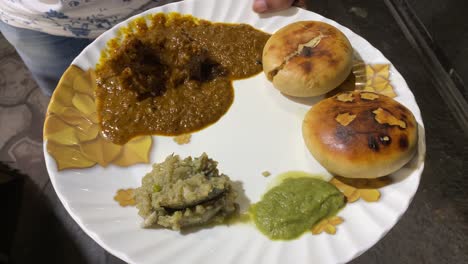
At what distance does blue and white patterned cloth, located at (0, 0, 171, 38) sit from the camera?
5.49ft

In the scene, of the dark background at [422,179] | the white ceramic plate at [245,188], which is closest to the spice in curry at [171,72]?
the white ceramic plate at [245,188]

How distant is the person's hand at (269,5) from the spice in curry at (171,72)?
0.35 feet

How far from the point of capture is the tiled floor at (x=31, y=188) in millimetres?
2211

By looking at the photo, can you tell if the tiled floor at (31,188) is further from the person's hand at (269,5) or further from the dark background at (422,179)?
the person's hand at (269,5)

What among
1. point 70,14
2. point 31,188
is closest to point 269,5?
point 70,14

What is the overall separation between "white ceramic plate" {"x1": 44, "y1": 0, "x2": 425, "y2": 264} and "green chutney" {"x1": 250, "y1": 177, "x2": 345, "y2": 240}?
3cm

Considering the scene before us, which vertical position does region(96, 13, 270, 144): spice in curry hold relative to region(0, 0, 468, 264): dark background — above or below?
above

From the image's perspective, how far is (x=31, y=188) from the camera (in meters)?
2.50

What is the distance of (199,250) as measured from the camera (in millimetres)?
1285

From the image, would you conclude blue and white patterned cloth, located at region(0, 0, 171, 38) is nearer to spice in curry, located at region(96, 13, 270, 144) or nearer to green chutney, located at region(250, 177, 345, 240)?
spice in curry, located at region(96, 13, 270, 144)

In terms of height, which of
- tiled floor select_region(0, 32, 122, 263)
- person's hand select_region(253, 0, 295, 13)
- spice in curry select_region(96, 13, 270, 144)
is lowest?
tiled floor select_region(0, 32, 122, 263)

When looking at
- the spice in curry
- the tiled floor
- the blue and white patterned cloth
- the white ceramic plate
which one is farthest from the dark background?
the blue and white patterned cloth

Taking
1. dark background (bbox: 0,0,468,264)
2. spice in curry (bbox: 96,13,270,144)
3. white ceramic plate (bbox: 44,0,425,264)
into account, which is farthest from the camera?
dark background (bbox: 0,0,468,264)

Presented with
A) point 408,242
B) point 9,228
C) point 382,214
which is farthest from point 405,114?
point 9,228
